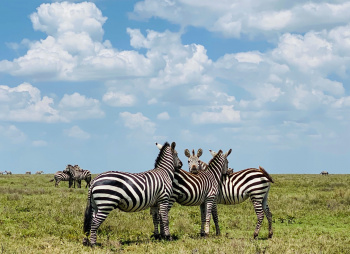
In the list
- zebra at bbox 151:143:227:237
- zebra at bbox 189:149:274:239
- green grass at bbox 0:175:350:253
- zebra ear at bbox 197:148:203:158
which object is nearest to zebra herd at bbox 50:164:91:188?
green grass at bbox 0:175:350:253

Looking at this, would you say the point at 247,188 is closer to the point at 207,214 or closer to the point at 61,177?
the point at 207,214

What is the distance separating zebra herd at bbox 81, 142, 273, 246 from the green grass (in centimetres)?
71

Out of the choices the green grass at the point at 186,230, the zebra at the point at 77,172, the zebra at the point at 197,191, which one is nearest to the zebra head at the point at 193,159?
the zebra at the point at 197,191

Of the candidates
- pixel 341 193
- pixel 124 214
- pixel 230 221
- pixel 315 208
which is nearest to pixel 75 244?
pixel 124 214

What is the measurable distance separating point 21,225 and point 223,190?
6.54 meters

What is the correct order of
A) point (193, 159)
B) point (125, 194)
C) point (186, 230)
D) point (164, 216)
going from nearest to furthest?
point (125, 194)
point (164, 216)
point (193, 159)
point (186, 230)

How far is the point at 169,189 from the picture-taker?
39.5 ft

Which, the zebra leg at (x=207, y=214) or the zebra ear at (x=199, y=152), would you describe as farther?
the zebra ear at (x=199, y=152)

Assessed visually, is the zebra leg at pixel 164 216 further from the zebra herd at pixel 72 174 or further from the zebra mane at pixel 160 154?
the zebra herd at pixel 72 174

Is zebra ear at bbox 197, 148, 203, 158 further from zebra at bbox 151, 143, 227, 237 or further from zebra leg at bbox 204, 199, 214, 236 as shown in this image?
zebra leg at bbox 204, 199, 214, 236

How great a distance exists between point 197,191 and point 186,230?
2871 millimetres

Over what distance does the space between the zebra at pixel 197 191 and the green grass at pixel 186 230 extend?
700mm

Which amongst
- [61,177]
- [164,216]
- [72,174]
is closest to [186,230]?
[164,216]

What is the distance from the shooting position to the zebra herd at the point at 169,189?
10.7m
